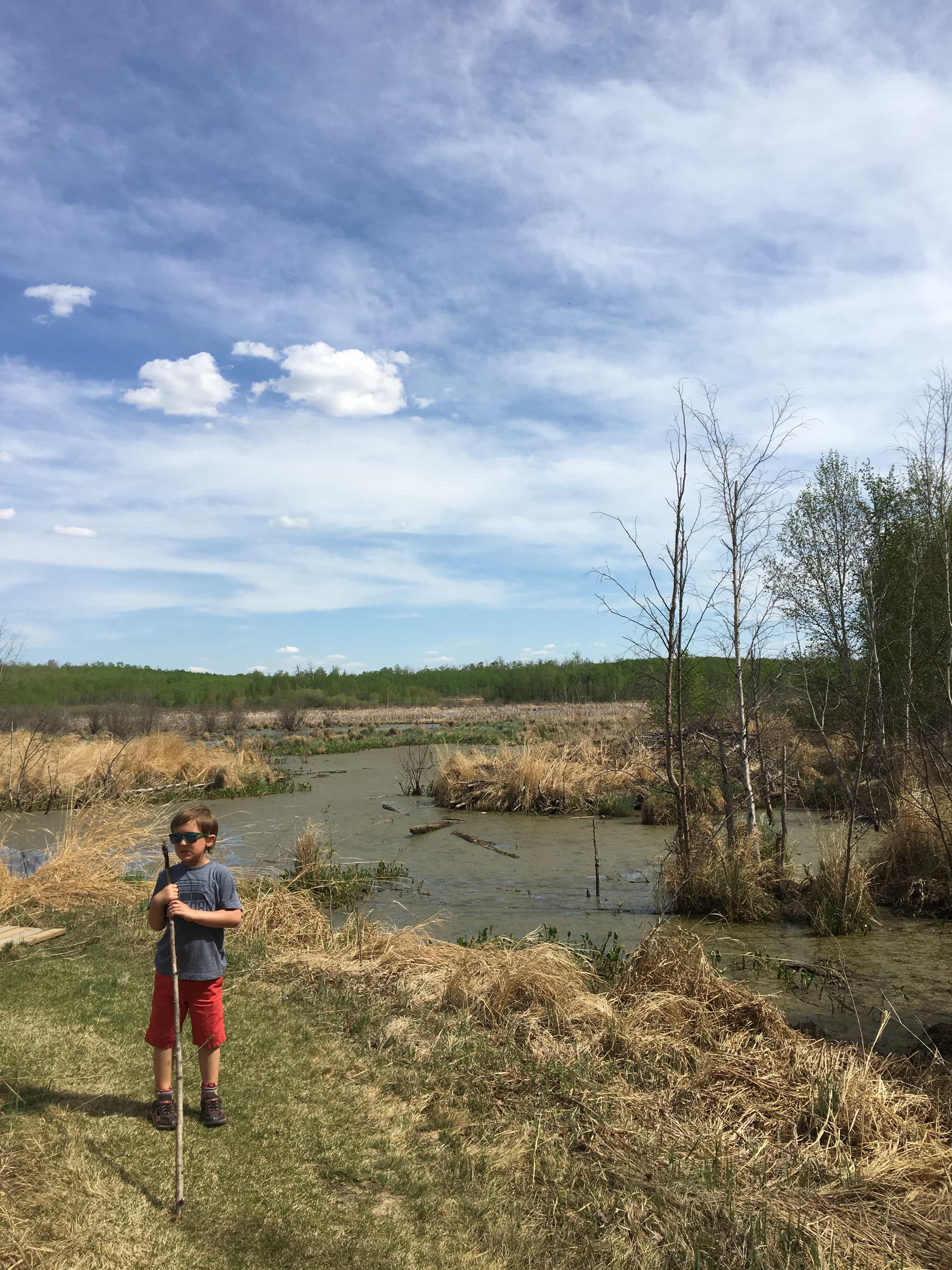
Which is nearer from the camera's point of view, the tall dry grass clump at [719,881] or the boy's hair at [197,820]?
the boy's hair at [197,820]

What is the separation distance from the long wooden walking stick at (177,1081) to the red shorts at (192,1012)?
23 cm

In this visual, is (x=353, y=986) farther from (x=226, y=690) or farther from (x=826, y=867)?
(x=226, y=690)

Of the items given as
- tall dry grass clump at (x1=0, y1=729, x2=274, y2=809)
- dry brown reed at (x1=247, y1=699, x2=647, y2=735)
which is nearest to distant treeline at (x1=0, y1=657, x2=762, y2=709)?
dry brown reed at (x1=247, y1=699, x2=647, y2=735)

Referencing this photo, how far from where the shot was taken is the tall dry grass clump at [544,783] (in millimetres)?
17812

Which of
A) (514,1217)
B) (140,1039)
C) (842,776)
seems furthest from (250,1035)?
(842,776)

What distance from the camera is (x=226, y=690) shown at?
73.5 m

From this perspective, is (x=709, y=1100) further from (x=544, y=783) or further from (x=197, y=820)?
(x=544, y=783)

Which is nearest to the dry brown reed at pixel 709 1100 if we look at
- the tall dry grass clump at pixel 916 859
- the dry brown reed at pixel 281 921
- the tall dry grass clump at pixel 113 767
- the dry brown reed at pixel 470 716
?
the dry brown reed at pixel 281 921

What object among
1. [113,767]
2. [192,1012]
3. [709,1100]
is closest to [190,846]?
[192,1012]

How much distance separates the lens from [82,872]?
896cm

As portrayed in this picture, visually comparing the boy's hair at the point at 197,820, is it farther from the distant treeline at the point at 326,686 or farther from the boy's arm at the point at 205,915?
the distant treeline at the point at 326,686

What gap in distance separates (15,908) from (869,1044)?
759 centimetres

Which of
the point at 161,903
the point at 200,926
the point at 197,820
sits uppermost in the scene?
the point at 197,820

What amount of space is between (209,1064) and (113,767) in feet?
57.8
